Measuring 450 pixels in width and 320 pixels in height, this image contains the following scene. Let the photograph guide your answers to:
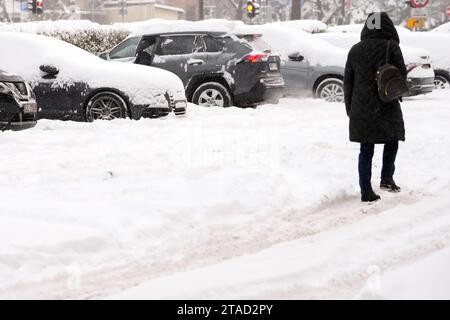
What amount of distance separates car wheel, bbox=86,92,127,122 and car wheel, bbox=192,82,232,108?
97.8 inches

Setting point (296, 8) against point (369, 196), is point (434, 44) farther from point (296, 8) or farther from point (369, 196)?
point (296, 8)

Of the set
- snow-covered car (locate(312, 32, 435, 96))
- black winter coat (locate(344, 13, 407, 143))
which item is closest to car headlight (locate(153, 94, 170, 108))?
black winter coat (locate(344, 13, 407, 143))

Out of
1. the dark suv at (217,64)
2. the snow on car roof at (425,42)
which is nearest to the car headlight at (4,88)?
the dark suv at (217,64)

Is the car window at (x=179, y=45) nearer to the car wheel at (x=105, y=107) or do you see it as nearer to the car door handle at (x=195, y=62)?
the car door handle at (x=195, y=62)

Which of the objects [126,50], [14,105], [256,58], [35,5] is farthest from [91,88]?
[35,5]

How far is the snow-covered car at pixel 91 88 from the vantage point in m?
11.5

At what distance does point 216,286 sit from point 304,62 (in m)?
11.8

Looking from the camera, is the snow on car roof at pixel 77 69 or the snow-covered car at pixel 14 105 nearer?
the snow-covered car at pixel 14 105

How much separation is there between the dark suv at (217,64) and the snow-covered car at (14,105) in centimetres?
406

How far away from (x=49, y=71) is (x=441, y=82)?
994 centimetres

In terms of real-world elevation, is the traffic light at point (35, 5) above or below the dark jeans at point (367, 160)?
above

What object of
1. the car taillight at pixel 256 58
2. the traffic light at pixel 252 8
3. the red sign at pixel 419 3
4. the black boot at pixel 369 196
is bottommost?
the black boot at pixel 369 196
